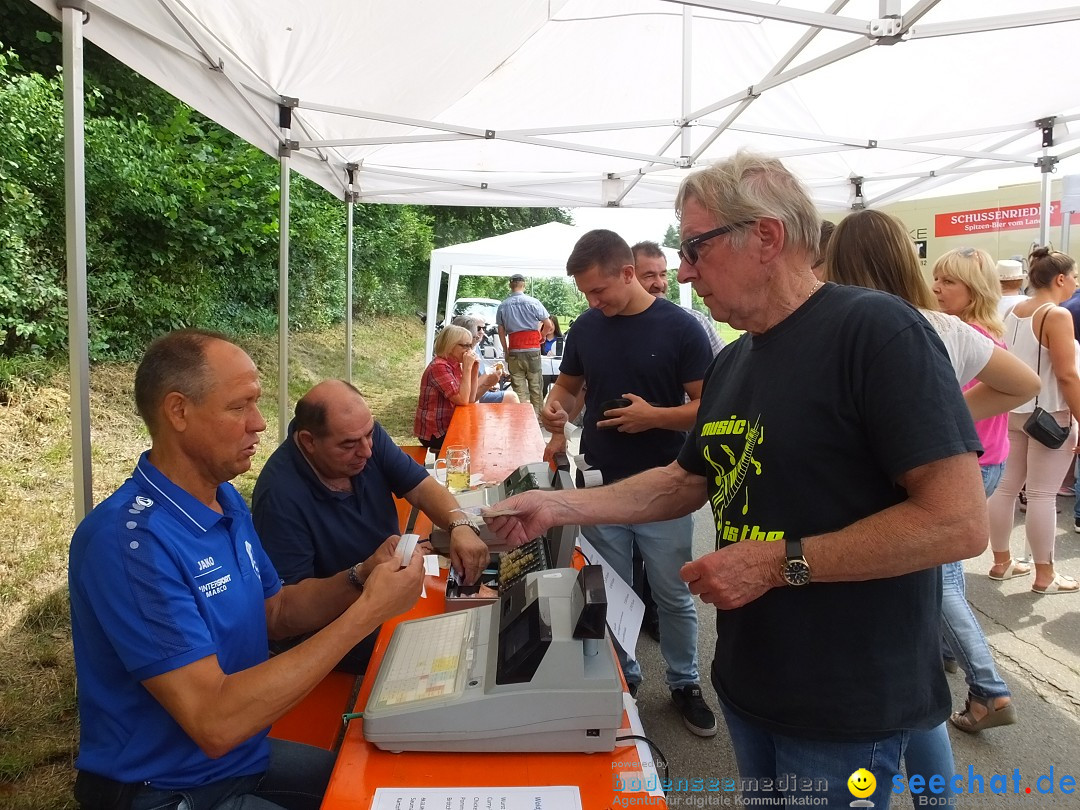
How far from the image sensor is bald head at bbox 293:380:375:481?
226 cm

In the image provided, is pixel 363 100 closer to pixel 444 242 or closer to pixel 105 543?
pixel 105 543

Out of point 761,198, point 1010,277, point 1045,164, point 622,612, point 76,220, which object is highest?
point 1045,164

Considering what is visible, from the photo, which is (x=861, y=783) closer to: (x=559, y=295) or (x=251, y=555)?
(x=251, y=555)

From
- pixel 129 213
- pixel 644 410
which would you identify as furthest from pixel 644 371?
pixel 129 213

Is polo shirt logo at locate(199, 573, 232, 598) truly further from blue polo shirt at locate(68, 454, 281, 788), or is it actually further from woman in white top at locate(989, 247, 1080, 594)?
woman in white top at locate(989, 247, 1080, 594)

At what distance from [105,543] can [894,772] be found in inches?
61.8

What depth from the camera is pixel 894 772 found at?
4.16ft

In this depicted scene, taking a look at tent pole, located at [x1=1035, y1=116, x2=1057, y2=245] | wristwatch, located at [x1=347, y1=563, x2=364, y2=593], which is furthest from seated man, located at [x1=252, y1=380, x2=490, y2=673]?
tent pole, located at [x1=1035, y1=116, x2=1057, y2=245]

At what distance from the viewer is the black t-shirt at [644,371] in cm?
295

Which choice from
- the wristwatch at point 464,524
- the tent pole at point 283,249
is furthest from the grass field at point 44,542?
the wristwatch at point 464,524

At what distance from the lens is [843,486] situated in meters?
1.19

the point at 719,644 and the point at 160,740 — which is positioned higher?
the point at 719,644

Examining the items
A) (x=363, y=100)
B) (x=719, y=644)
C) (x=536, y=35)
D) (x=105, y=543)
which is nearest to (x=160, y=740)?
(x=105, y=543)

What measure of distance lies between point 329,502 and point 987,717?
2.71 metres
